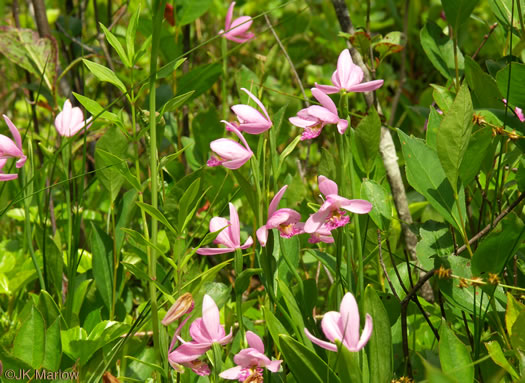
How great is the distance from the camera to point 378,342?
35.0 inches

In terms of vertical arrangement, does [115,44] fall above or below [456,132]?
above

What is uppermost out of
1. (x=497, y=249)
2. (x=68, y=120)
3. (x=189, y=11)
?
(x=189, y=11)

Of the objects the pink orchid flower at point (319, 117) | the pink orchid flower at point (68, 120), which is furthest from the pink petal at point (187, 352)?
the pink orchid flower at point (68, 120)

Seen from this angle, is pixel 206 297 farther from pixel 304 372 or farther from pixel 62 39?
pixel 62 39

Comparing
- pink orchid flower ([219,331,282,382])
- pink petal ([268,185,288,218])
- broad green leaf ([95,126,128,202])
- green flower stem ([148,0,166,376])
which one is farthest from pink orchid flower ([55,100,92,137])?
pink orchid flower ([219,331,282,382])

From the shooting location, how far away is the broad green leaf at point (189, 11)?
1652 mm

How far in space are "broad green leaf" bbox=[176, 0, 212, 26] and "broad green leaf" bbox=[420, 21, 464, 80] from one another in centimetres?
58

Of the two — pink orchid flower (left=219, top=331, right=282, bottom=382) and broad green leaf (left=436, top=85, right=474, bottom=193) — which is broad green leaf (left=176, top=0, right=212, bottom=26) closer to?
broad green leaf (left=436, top=85, right=474, bottom=193)

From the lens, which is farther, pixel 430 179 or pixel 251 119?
pixel 430 179

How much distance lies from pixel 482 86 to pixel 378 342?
0.57m

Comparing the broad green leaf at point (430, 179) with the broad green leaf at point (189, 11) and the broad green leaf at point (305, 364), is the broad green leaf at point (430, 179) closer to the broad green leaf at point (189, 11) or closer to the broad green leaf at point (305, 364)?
the broad green leaf at point (305, 364)

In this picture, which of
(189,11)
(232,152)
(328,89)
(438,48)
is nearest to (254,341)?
(232,152)

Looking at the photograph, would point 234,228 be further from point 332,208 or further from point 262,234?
point 332,208

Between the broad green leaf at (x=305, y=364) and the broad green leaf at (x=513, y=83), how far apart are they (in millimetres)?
531
